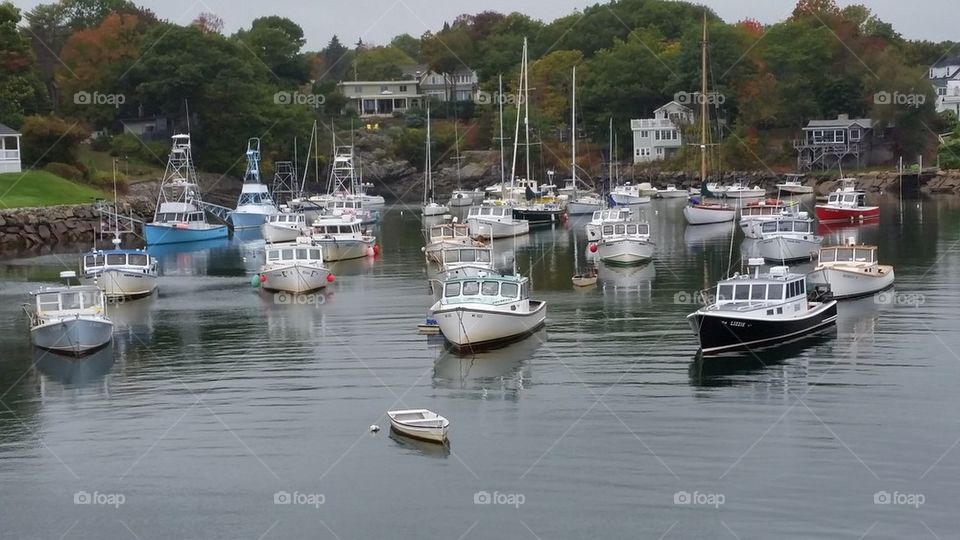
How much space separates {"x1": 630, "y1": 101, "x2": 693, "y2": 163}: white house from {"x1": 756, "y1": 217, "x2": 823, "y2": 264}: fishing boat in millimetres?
A: 100529

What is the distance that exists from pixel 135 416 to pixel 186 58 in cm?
11621

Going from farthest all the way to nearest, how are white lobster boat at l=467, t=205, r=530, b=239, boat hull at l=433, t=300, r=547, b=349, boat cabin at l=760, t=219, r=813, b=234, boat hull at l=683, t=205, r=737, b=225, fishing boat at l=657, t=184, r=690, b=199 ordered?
fishing boat at l=657, t=184, r=690, b=199 < boat hull at l=683, t=205, r=737, b=225 < white lobster boat at l=467, t=205, r=530, b=239 < boat cabin at l=760, t=219, r=813, b=234 < boat hull at l=433, t=300, r=547, b=349

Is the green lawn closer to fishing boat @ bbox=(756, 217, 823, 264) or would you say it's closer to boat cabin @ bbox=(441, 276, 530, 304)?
fishing boat @ bbox=(756, 217, 823, 264)

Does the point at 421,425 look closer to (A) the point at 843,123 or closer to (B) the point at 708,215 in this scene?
(B) the point at 708,215

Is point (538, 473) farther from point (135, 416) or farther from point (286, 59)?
point (286, 59)

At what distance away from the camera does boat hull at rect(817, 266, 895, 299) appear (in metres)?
61.1

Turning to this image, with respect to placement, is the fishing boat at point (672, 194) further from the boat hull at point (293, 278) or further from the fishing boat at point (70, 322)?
the fishing boat at point (70, 322)

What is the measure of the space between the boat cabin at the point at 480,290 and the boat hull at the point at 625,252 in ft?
93.9


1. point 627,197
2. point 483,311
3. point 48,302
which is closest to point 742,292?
point 483,311

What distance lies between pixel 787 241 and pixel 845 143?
91950mm

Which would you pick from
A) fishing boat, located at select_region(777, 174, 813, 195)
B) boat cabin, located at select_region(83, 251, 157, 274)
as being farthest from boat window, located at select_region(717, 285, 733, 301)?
fishing boat, located at select_region(777, 174, 813, 195)

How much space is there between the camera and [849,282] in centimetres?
6141

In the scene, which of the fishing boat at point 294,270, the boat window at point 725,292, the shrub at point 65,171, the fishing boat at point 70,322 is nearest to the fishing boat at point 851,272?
the boat window at point 725,292

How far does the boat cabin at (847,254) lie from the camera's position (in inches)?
2482
